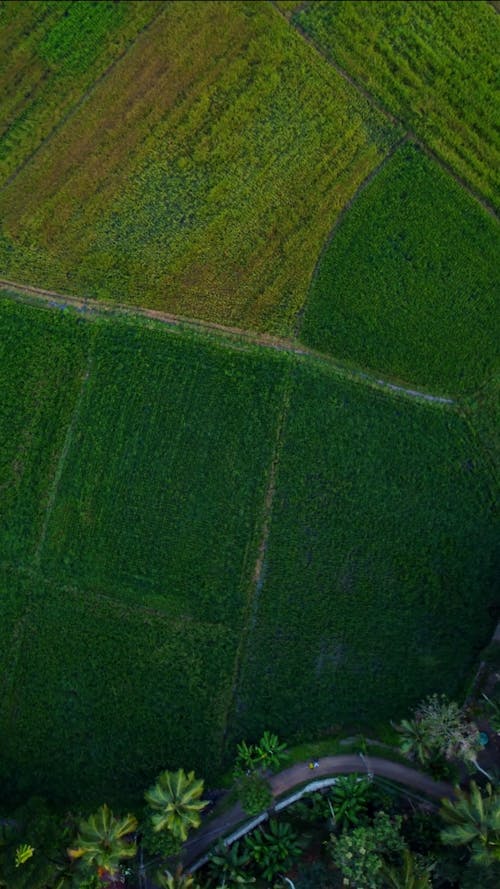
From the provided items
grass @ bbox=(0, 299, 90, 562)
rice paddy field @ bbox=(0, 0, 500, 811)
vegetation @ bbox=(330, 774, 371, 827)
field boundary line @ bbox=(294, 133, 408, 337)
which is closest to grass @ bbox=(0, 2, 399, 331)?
rice paddy field @ bbox=(0, 0, 500, 811)

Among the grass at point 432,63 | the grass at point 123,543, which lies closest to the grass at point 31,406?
the grass at point 123,543

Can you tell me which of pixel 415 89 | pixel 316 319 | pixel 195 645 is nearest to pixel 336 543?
pixel 195 645

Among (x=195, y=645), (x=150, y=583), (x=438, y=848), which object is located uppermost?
(x=150, y=583)

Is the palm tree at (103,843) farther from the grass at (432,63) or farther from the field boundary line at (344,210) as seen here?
the grass at (432,63)

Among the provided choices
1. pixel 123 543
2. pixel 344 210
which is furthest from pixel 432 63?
pixel 123 543

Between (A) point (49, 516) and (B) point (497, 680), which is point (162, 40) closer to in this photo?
(A) point (49, 516)
